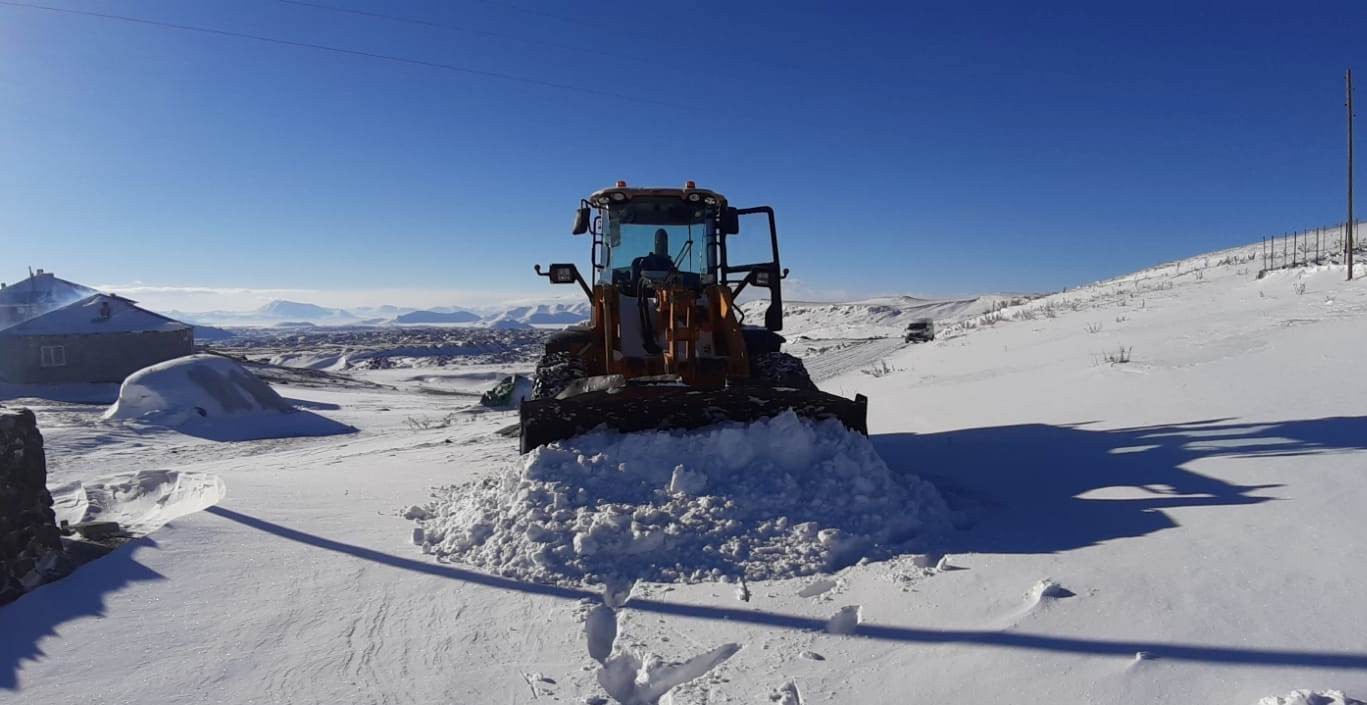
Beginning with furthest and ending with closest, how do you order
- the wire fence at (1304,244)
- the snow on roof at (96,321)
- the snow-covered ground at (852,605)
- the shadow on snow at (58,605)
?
the wire fence at (1304,244), the snow on roof at (96,321), the shadow on snow at (58,605), the snow-covered ground at (852,605)

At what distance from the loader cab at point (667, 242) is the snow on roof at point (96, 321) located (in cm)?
2565

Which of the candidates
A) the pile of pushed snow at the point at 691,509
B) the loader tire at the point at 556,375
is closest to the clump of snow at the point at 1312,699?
the pile of pushed snow at the point at 691,509

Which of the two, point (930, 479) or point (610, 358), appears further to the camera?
point (610, 358)

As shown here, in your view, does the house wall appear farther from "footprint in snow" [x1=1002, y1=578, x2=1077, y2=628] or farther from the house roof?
"footprint in snow" [x1=1002, y1=578, x2=1077, y2=628]

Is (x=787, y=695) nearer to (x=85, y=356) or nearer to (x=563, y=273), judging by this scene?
(x=563, y=273)

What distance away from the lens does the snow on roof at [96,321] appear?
25.3 m

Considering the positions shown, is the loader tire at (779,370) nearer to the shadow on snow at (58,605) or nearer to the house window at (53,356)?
the shadow on snow at (58,605)

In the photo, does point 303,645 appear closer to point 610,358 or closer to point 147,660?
point 147,660

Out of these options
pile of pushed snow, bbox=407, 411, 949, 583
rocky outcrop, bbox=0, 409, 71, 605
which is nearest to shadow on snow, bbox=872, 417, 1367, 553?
pile of pushed snow, bbox=407, 411, 949, 583

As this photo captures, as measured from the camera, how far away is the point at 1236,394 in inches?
288

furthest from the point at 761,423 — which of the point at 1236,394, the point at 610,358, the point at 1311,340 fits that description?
the point at 1311,340

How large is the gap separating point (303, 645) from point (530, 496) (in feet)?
5.06

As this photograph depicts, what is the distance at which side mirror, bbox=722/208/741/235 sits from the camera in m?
7.52

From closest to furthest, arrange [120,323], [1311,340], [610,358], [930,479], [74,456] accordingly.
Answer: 1. [930,479]
2. [610,358]
3. [1311,340]
4. [74,456]
5. [120,323]
